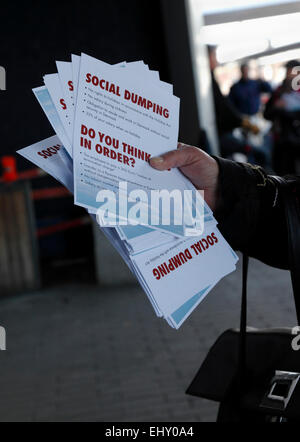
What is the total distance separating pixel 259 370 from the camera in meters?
1.60

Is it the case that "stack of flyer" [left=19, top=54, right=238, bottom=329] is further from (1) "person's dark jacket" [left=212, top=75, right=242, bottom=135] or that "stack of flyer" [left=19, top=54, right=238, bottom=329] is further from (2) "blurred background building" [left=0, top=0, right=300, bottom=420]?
(1) "person's dark jacket" [left=212, top=75, right=242, bottom=135]

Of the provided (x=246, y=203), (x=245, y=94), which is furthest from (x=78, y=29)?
(x=246, y=203)

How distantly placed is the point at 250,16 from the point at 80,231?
12.0 ft

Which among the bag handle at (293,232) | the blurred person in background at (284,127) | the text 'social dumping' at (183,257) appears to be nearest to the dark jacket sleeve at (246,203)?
the bag handle at (293,232)

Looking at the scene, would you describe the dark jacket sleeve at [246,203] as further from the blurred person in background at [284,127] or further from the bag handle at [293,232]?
the blurred person in background at [284,127]

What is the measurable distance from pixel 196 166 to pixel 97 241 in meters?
4.24

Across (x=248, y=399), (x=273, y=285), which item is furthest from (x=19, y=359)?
(x=248, y=399)

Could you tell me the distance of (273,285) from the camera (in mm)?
5484

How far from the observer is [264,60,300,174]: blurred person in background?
905 cm

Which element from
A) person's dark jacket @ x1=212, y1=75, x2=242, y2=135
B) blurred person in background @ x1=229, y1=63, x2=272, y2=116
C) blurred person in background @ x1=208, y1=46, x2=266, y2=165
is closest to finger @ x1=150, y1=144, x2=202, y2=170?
blurred person in background @ x1=208, y1=46, x2=266, y2=165

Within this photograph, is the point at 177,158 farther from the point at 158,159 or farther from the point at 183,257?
the point at 183,257

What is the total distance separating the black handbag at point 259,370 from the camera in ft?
4.73

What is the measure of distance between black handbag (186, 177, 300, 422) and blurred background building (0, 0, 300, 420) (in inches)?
43.2

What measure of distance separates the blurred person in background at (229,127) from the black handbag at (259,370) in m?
5.75
